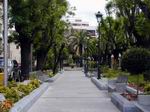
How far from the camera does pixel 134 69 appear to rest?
25500 mm

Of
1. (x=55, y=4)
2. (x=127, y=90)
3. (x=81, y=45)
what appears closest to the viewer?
(x=127, y=90)

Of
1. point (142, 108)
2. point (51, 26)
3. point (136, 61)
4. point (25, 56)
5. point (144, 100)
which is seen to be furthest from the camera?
point (51, 26)

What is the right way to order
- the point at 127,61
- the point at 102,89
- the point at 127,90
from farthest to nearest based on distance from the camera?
the point at 102,89 < the point at 127,61 < the point at 127,90

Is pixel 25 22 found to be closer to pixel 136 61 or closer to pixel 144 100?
pixel 136 61

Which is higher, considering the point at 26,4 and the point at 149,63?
the point at 26,4

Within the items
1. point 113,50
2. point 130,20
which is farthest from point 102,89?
point 113,50

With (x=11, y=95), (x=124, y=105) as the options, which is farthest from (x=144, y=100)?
(x=11, y=95)

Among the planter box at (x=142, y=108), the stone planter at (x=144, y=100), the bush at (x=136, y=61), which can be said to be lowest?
the planter box at (x=142, y=108)

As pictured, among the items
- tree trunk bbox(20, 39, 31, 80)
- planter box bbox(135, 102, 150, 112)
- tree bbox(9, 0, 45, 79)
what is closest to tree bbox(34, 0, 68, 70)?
tree bbox(9, 0, 45, 79)

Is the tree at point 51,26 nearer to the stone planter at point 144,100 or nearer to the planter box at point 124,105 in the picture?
the planter box at point 124,105

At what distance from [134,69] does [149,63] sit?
1.44 m

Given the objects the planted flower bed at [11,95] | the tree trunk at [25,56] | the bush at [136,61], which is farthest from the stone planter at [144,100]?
the tree trunk at [25,56]

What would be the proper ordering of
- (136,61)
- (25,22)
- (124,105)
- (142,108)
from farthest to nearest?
(25,22) → (136,61) → (124,105) → (142,108)

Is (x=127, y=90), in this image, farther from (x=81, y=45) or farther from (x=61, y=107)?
(x=81, y=45)
